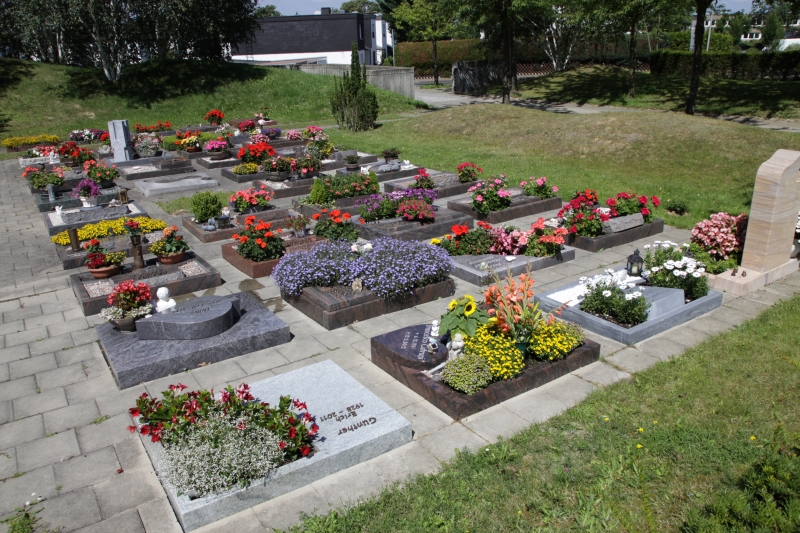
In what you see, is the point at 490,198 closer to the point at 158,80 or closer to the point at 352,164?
the point at 352,164

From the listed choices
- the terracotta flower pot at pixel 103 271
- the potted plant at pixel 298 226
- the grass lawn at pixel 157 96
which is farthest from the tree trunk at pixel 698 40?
the terracotta flower pot at pixel 103 271

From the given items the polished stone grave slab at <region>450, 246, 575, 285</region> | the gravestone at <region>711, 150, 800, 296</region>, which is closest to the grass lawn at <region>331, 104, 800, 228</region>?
the gravestone at <region>711, 150, 800, 296</region>

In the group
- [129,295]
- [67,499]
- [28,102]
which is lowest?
[67,499]

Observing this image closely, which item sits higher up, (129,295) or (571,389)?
(129,295)

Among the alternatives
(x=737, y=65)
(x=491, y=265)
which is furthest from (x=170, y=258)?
(x=737, y=65)

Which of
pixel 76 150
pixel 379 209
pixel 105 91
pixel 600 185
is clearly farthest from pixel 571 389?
pixel 105 91

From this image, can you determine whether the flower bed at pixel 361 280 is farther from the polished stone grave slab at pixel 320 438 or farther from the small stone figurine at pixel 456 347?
the small stone figurine at pixel 456 347

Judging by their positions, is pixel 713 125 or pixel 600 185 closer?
pixel 600 185

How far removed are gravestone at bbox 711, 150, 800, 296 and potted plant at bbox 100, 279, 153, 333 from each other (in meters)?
8.50

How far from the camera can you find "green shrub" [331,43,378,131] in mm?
26719

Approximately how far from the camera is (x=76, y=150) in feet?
68.1

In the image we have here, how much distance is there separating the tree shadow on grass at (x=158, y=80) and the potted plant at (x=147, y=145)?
10673mm

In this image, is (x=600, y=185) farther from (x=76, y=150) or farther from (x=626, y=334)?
(x=76, y=150)

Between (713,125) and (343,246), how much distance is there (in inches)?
606
